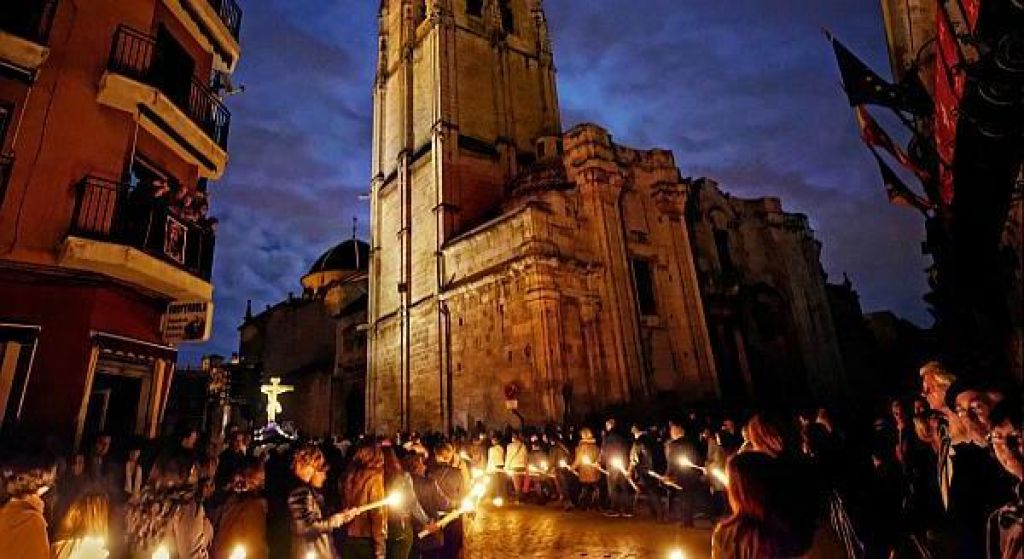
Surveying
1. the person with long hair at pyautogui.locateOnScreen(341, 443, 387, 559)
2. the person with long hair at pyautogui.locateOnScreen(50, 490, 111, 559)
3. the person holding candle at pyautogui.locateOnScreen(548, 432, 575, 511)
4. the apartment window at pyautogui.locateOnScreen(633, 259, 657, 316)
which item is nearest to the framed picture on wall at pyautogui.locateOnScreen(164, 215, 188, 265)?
the person with long hair at pyautogui.locateOnScreen(50, 490, 111, 559)

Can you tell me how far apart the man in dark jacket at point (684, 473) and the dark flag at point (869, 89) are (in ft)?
23.5

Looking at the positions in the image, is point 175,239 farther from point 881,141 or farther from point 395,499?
point 881,141

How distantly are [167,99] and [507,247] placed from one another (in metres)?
10.4

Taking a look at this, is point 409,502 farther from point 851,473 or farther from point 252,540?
point 851,473

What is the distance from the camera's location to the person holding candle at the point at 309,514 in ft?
11.4

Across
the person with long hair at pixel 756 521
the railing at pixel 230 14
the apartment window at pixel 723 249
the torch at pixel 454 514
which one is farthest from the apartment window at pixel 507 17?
the person with long hair at pixel 756 521

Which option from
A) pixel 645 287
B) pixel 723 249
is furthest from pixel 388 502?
pixel 723 249

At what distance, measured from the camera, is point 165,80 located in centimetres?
1044

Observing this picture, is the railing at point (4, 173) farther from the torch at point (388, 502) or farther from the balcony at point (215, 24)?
the torch at point (388, 502)

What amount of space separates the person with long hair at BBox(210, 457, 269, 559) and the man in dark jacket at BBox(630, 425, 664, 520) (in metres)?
6.95

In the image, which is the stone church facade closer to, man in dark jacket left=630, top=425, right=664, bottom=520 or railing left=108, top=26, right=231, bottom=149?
man in dark jacket left=630, top=425, right=664, bottom=520

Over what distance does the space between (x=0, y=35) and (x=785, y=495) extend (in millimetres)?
11236

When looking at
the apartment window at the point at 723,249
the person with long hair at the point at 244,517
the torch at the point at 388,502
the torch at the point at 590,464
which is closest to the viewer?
the person with long hair at the point at 244,517

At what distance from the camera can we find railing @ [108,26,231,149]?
8.95m
